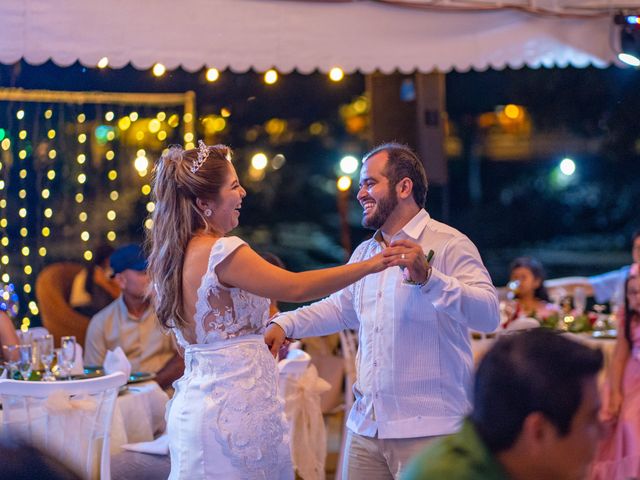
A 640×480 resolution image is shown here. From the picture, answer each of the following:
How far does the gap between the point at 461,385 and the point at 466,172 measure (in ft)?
52.5

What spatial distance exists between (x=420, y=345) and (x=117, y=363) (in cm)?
227

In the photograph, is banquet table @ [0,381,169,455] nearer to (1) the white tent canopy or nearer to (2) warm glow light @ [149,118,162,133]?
(1) the white tent canopy

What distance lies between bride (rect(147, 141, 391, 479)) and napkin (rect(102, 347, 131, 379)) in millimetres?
1846

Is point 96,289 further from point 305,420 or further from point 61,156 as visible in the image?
point 305,420

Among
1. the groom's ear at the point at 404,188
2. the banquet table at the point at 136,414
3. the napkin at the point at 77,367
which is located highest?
the groom's ear at the point at 404,188

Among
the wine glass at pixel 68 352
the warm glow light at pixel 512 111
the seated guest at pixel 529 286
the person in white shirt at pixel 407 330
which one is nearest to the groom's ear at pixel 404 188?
the person in white shirt at pixel 407 330

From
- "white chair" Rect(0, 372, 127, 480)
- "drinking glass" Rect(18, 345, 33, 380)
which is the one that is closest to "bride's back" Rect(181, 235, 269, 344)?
"white chair" Rect(0, 372, 127, 480)

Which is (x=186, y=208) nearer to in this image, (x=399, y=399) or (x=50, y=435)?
(x=399, y=399)

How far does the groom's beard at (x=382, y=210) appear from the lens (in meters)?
3.47

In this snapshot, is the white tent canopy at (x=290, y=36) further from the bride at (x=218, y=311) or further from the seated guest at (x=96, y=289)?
the seated guest at (x=96, y=289)

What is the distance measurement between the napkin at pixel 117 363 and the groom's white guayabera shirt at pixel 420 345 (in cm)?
197

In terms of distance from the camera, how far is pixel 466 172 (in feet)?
62.6

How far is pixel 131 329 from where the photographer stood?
5980 millimetres

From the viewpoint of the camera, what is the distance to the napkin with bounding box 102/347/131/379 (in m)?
5.09
